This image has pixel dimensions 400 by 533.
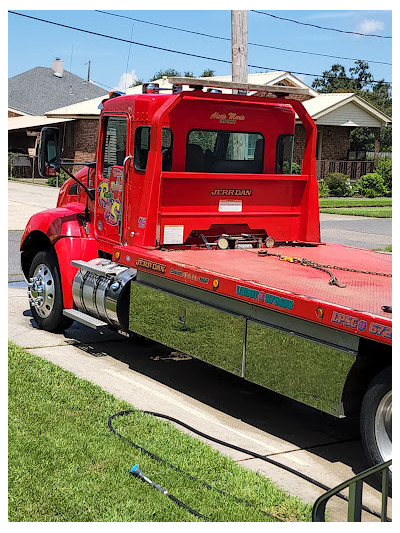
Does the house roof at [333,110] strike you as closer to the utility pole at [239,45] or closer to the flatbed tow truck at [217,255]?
the utility pole at [239,45]

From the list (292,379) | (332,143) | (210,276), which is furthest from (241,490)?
(332,143)

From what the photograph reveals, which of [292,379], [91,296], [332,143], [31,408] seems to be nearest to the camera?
[292,379]

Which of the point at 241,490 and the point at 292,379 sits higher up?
the point at 292,379

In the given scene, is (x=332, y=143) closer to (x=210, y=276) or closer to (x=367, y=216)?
(x=367, y=216)

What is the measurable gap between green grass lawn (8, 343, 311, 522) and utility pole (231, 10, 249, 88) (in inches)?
338

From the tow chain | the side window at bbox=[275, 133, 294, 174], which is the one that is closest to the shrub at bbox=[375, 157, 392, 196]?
the side window at bbox=[275, 133, 294, 174]

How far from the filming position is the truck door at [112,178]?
8.07 metres

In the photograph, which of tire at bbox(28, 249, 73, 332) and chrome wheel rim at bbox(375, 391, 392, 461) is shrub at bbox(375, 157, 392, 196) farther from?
chrome wheel rim at bbox(375, 391, 392, 461)

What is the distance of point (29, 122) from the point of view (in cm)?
4522

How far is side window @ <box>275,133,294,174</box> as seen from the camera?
28.2ft

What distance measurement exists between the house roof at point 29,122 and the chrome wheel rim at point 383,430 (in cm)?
3804

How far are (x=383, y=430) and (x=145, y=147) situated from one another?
155 inches

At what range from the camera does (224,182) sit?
796 cm

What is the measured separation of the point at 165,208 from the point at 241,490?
3.45 metres
